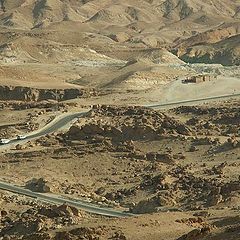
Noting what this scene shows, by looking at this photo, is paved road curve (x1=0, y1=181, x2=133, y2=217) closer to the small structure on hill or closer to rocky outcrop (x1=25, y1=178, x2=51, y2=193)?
rocky outcrop (x1=25, y1=178, x2=51, y2=193)

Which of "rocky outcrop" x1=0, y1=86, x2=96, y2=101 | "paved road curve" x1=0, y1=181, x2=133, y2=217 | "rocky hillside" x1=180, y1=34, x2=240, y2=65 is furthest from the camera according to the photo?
"rocky hillside" x1=180, y1=34, x2=240, y2=65

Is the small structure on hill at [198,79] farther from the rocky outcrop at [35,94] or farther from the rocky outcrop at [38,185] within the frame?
the rocky outcrop at [38,185]

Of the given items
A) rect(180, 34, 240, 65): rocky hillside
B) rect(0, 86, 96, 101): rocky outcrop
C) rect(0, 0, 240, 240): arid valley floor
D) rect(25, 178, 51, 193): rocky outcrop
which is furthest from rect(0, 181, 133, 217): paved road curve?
rect(180, 34, 240, 65): rocky hillside

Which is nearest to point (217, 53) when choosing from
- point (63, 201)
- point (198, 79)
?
point (198, 79)

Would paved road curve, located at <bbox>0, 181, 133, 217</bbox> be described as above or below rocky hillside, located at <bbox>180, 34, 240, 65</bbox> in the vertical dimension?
above

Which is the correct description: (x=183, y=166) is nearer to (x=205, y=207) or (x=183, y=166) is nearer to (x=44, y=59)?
(x=205, y=207)

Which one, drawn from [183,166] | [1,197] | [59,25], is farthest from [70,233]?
[59,25]

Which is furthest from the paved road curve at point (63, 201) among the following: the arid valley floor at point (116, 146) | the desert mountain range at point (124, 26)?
the desert mountain range at point (124, 26)
